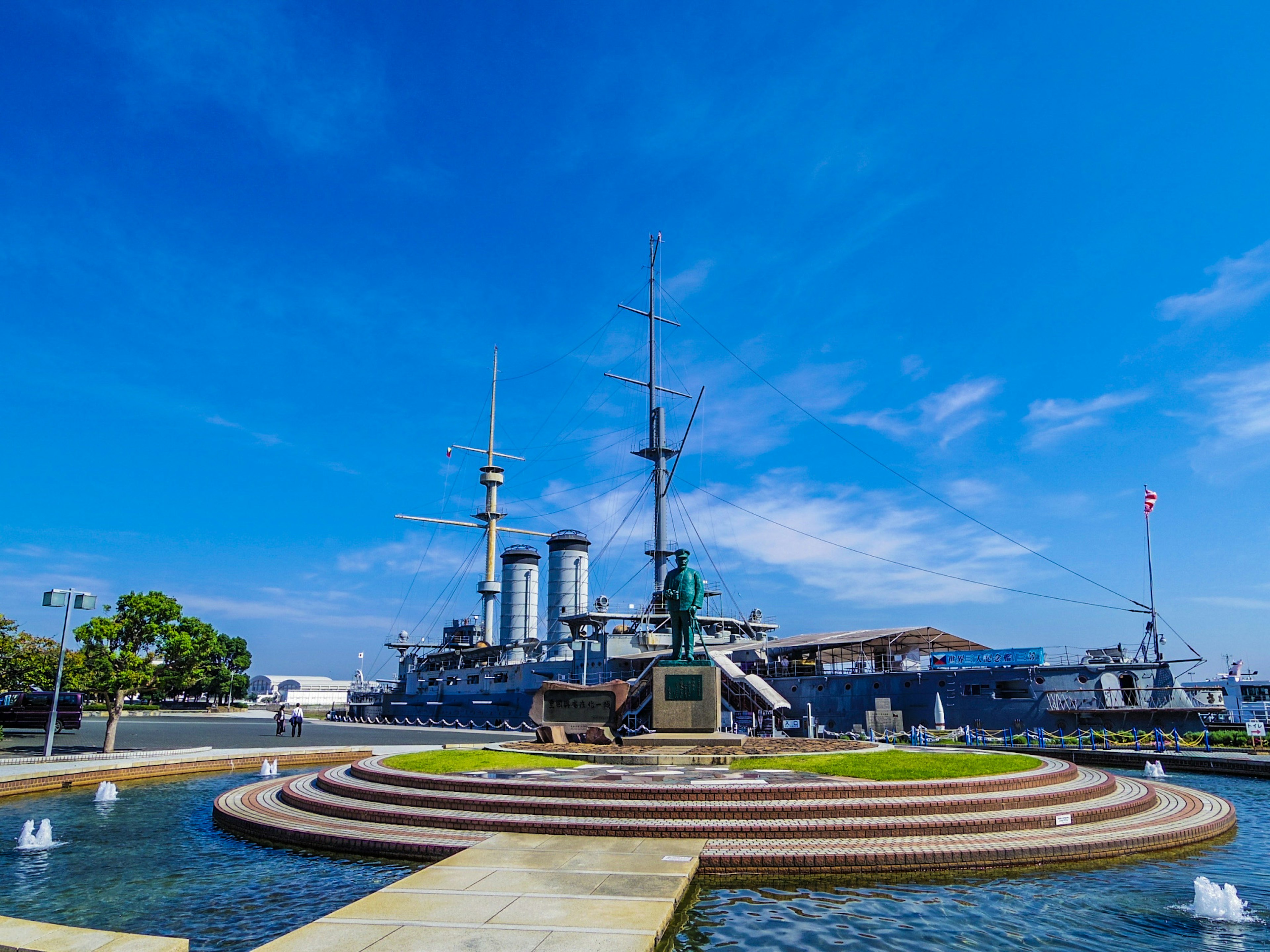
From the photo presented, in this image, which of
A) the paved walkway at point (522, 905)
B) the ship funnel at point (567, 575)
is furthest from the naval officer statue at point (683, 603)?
the ship funnel at point (567, 575)

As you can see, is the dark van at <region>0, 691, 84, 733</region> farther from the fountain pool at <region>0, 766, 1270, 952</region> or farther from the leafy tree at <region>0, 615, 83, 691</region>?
the fountain pool at <region>0, 766, 1270, 952</region>

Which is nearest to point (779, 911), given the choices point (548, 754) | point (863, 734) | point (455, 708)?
point (548, 754)

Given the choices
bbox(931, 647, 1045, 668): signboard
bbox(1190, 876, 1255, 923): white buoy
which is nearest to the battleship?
→ bbox(931, 647, 1045, 668): signboard

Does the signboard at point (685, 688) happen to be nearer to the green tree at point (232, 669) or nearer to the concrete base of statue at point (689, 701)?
the concrete base of statue at point (689, 701)

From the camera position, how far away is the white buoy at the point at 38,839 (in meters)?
12.1

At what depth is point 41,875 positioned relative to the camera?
405 inches

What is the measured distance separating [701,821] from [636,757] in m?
6.86

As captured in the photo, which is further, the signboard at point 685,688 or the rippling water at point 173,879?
the signboard at point 685,688

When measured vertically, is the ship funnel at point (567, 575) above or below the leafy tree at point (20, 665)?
A: above

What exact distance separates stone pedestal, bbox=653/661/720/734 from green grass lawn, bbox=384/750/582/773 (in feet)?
11.2

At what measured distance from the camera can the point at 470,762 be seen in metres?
18.5

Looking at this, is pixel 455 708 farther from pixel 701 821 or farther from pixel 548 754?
pixel 701 821

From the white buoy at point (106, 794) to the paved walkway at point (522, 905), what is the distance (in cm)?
1080

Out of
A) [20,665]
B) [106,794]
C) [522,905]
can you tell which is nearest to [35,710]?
[20,665]
